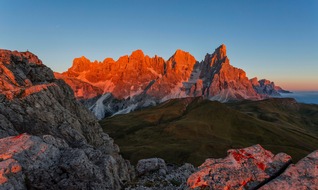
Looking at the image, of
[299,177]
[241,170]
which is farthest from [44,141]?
[299,177]

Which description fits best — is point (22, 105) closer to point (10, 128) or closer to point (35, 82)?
point (10, 128)

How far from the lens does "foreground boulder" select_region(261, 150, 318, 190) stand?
65.3 ft

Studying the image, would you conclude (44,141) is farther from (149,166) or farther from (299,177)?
(149,166)

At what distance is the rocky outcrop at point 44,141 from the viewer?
24.3 m

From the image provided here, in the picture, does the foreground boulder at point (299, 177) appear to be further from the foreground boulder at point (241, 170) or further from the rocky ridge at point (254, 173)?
the foreground boulder at point (241, 170)

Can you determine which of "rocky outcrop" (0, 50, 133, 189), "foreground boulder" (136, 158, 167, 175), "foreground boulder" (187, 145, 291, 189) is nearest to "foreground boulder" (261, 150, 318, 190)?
"foreground boulder" (187, 145, 291, 189)

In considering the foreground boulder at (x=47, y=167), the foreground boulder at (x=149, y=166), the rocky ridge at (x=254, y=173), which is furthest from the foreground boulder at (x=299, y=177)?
the foreground boulder at (x=149, y=166)

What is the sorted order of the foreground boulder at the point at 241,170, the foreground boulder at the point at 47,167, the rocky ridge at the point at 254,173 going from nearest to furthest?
the rocky ridge at the point at 254,173 → the foreground boulder at the point at 241,170 → the foreground boulder at the point at 47,167

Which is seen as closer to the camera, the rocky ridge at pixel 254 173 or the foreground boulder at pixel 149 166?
the rocky ridge at pixel 254 173

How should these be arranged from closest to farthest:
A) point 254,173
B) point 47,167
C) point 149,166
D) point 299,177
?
point 299,177 → point 254,173 → point 47,167 → point 149,166

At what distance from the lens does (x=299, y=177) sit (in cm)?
2092

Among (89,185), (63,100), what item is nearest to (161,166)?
(63,100)

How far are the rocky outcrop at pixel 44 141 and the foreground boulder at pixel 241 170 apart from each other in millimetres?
10544

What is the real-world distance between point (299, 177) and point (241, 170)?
168 inches
